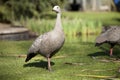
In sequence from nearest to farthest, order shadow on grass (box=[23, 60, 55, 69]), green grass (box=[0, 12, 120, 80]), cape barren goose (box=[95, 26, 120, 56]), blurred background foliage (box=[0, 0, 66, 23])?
green grass (box=[0, 12, 120, 80]) → shadow on grass (box=[23, 60, 55, 69]) → cape barren goose (box=[95, 26, 120, 56]) → blurred background foliage (box=[0, 0, 66, 23])

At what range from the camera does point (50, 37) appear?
926 centimetres

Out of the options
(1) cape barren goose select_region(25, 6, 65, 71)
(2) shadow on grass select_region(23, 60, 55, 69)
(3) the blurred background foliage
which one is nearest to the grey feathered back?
(2) shadow on grass select_region(23, 60, 55, 69)

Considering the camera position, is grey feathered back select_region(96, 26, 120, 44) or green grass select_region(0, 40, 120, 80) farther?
grey feathered back select_region(96, 26, 120, 44)

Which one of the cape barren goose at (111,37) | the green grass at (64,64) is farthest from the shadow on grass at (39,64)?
the cape barren goose at (111,37)

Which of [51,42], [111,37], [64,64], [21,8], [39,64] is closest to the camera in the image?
[51,42]

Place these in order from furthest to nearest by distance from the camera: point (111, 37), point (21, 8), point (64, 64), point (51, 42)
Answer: point (21, 8), point (111, 37), point (64, 64), point (51, 42)

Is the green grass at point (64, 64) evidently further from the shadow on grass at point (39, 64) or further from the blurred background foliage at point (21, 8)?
the blurred background foliage at point (21, 8)

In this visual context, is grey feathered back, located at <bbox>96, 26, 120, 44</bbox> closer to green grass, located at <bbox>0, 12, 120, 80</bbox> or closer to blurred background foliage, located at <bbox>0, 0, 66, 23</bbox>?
green grass, located at <bbox>0, 12, 120, 80</bbox>

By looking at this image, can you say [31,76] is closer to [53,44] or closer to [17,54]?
[53,44]

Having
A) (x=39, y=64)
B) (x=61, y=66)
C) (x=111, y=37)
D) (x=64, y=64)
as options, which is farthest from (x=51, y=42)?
(x=111, y=37)

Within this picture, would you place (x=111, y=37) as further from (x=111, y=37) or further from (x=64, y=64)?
(x=64, y=64)

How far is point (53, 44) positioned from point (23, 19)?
17002mm

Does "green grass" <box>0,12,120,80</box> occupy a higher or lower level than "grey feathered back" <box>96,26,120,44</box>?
lower

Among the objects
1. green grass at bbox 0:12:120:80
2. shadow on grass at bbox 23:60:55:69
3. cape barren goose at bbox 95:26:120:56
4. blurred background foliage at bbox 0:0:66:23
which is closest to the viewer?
green grass at bbox 0:12:120:80
